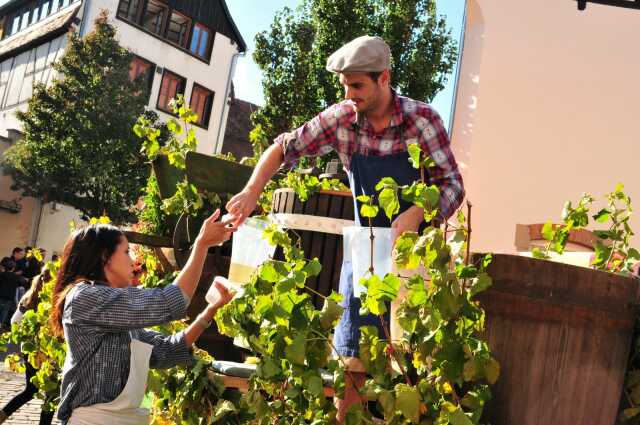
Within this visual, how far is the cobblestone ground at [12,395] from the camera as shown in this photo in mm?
6941

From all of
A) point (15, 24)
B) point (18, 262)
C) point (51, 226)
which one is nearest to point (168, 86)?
point (51, 226)

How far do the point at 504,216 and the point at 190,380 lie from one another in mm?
6546

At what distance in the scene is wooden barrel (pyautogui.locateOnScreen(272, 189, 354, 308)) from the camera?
13.8 ft

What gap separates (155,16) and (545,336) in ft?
117

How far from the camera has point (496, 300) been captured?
89.4 inches

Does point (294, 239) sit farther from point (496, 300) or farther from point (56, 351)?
point (496, 300)

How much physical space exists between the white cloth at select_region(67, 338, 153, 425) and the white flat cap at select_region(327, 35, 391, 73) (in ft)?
3.96

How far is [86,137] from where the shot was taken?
28.6m

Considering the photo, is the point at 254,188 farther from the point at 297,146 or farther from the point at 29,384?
the point at 29,384

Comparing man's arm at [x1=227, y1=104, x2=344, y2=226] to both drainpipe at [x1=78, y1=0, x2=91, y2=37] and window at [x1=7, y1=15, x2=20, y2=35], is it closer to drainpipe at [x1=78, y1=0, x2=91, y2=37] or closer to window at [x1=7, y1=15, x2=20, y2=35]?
drainpipe at [x1=78, y1=0, x2=91, y2=37]

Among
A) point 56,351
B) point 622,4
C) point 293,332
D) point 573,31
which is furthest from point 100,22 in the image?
point 293,332

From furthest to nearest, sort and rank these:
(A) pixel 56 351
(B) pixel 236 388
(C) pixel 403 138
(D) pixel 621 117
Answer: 1. (D) pixel 621 117
2. (A) pixel 56 351
3. (B) pixel 236 388
4. (C) pixel 403 138

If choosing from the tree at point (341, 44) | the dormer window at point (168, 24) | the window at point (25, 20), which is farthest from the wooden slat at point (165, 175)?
the window at point (25, 20)

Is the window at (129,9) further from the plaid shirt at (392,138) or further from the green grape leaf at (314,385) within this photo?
the green grape leaf at (314,385)
